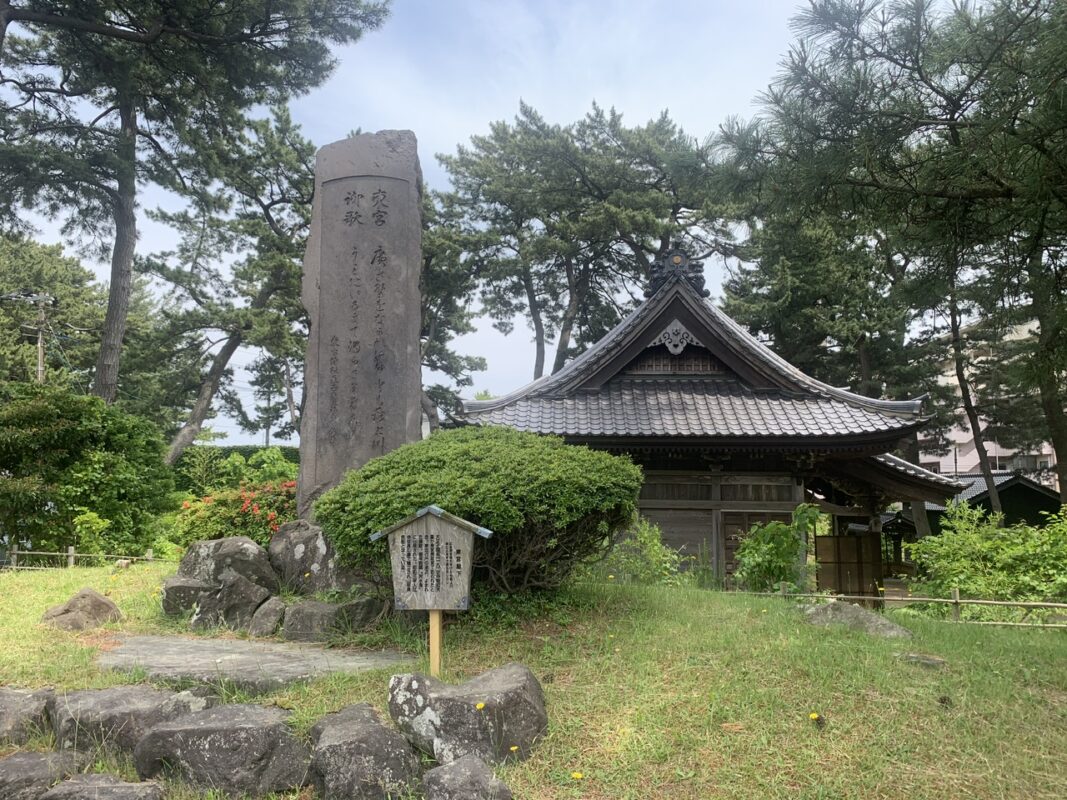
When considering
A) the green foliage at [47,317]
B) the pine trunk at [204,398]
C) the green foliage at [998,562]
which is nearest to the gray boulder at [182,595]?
the green foliage at [998,562]

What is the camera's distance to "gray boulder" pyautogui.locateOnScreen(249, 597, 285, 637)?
658 cm

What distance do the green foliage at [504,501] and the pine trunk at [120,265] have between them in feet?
46.9

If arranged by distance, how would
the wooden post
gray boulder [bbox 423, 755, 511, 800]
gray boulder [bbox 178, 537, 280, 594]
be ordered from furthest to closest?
gray boulder [bbox 178, 537, 280, 594], the wooden post, gray boulder [bbox 423, 755, 511, 800]

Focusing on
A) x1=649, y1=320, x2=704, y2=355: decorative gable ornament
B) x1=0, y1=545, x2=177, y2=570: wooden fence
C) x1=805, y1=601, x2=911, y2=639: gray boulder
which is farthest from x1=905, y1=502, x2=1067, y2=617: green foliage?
x1=0, y1=545, x2=177, y2=570: wooden fence

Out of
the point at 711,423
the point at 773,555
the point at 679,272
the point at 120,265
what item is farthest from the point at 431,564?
the point at 120,265

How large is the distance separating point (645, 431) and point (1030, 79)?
7289 mm

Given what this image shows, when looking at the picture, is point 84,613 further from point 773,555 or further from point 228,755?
point 773,555

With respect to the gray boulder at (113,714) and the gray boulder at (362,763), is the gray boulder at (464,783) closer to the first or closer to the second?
the gray boulder at (362,763)

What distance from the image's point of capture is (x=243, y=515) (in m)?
8.61

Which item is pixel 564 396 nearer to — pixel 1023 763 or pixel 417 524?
Result: pixel 417 524

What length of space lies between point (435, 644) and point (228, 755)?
143 centimetres

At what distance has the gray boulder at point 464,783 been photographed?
388 centimetres

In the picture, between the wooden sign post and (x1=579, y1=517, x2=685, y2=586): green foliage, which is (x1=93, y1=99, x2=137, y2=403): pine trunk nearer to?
(x1=579, y1=517, x2=685, y2=586): green foliage

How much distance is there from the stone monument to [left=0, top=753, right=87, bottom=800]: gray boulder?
369 centimetres
